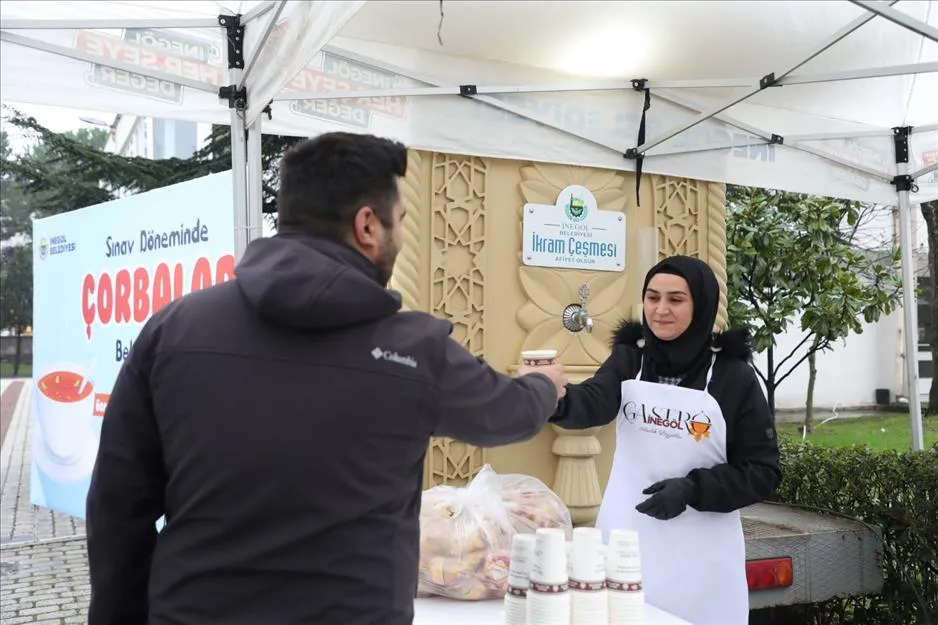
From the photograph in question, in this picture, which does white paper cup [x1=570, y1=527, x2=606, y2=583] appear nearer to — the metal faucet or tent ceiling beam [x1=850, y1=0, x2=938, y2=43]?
tent ceiling beam [x1=850, y1=0, x2=938, y2=43]

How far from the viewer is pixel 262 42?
301 centimetres

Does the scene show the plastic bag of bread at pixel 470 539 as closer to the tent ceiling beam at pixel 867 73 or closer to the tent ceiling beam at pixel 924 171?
the tent ceiling beam at pixel 867 73

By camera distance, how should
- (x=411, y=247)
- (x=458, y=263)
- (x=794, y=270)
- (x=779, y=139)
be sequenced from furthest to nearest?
(x=794, y=270) < (x=779, y=139) < (x=458, y=263) < (x=411, y=247)

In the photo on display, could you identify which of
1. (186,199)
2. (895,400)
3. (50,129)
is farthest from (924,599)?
(895,400)

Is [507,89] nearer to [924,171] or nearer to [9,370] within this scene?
[924,171]

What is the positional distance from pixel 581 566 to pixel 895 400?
51.7 ft

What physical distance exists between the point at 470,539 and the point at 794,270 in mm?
6859

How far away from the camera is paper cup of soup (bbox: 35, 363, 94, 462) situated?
6.02 meters

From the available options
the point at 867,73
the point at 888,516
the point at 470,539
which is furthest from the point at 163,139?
the point at 470,539

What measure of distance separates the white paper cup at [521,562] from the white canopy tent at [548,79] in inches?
60.3

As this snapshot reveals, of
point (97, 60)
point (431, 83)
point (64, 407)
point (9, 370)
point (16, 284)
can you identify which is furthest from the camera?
point (9, 370)

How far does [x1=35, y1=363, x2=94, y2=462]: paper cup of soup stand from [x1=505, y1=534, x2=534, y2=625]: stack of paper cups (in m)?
4.87

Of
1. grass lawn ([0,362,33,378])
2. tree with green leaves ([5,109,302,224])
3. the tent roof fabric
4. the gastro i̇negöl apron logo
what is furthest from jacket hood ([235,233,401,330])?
grass lawn ([0,362,33,378])

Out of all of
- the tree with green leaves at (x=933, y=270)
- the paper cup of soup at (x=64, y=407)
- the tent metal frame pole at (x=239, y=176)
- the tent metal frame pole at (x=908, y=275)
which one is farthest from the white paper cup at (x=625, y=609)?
the tree with green leaves at (x=933, y=270)
